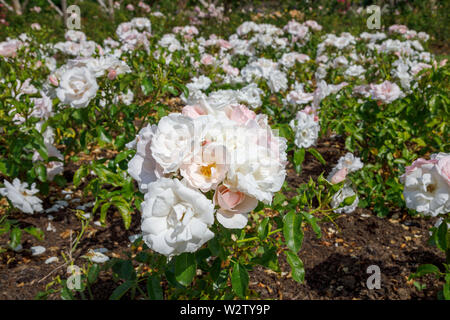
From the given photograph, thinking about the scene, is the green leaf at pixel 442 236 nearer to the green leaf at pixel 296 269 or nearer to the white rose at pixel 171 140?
the green leaf at pixel 296 269

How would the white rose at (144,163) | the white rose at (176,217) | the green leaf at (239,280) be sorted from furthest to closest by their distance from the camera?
the green leaf at (239,280)
the white rose at (144,163)
the white rose at (176,217)

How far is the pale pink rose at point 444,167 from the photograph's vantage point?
3.52 feet

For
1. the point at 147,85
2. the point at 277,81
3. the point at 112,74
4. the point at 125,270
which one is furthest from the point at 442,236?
the point at 277,81

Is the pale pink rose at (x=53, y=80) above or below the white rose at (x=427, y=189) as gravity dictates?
above

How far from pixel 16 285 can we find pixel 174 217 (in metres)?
1.38

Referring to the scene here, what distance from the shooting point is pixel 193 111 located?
3.22ft

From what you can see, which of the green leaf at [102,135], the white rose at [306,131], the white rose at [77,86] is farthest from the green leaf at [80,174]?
the white rose at [306,131]

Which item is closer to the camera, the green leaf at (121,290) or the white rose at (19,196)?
the green leaf at (121,290)

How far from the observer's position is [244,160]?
81 cm

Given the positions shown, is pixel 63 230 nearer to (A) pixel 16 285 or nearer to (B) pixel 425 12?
(A) pixel 16 285

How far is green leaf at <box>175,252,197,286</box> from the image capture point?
93 cm

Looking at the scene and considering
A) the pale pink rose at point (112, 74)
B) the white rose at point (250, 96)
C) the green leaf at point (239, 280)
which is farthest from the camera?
the white rose at point (250, 96)

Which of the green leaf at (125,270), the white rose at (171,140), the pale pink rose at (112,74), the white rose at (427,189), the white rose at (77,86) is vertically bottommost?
the green leaf at (125,270)

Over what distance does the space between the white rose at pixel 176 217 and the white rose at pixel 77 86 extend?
3.02 ft
